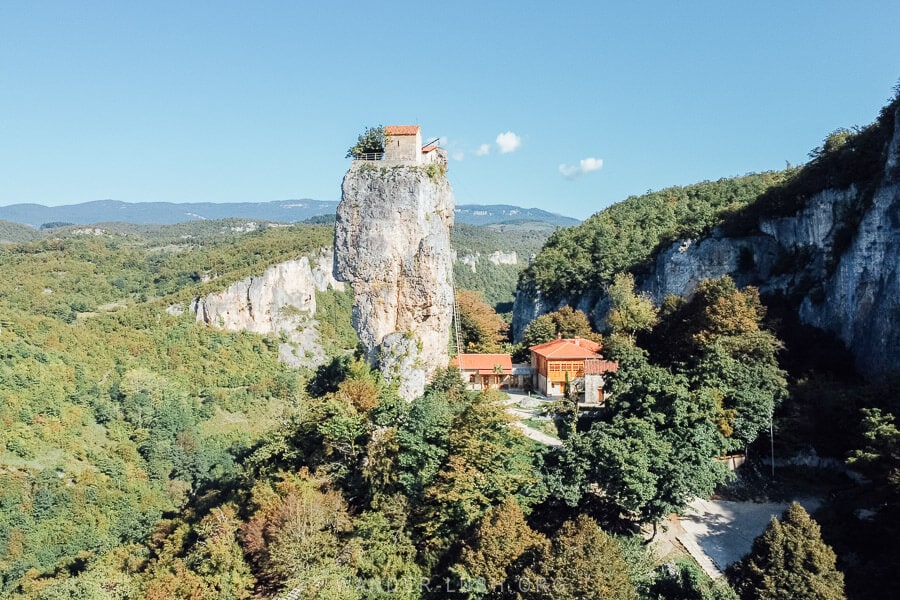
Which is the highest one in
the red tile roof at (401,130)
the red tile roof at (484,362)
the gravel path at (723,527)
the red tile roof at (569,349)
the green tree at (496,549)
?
the red tile roof at (401,130)

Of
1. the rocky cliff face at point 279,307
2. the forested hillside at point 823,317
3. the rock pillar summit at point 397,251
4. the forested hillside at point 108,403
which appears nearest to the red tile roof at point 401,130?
the rock pillar summit at point 397,251

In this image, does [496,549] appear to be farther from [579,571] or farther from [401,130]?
[401,130]

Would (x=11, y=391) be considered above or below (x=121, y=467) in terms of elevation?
above

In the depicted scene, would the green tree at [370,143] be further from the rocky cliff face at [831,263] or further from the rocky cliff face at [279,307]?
the rocky cliff face at [279,307]

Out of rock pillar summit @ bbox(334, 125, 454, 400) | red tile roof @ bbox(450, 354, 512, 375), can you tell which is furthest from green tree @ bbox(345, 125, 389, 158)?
red tile roof @ bbox(450, 354, 512, 375)

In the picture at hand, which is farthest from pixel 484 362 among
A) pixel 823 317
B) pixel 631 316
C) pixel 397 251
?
pixel 823 317

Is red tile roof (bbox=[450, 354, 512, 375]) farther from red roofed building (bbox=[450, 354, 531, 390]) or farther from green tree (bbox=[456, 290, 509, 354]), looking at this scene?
green tree (bbox=[456, 290, 509, 354])

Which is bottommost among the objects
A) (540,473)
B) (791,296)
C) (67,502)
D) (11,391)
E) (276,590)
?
(67,502)

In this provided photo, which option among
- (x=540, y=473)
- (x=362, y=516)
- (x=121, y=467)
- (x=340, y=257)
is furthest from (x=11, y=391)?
(x=540, y=473)

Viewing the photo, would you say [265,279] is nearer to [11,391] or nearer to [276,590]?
[11,391]
